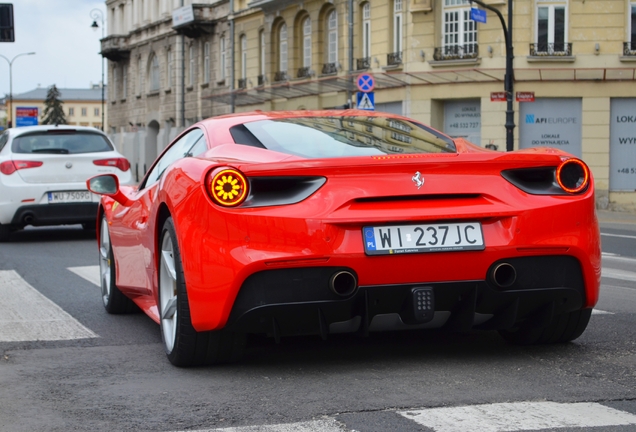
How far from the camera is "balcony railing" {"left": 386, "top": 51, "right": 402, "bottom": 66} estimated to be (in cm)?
3494

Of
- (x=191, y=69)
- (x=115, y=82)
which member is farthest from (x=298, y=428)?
(x=115, y=82)

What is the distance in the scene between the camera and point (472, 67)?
32.9m

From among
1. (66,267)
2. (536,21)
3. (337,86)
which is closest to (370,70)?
(337,86)

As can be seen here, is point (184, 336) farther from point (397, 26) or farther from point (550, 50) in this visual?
point (397, 26)

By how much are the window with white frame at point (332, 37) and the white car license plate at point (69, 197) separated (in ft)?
84.2

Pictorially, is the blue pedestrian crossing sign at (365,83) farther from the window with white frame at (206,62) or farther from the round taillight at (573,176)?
the window with white frame at (206,62)

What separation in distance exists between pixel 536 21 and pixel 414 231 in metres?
28.2

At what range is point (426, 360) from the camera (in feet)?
17.6

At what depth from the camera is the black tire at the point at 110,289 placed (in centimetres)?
745

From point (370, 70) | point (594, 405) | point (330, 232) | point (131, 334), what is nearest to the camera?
point (594, 405)

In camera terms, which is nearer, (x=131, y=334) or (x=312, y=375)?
(x=312, y=375)

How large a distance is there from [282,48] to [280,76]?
117 centimetres

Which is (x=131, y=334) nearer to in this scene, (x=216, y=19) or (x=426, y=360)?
(x=426, y=360)

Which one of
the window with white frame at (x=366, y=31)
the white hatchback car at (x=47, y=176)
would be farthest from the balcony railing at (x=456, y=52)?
the white hatchback car at (x=47, y=176)
